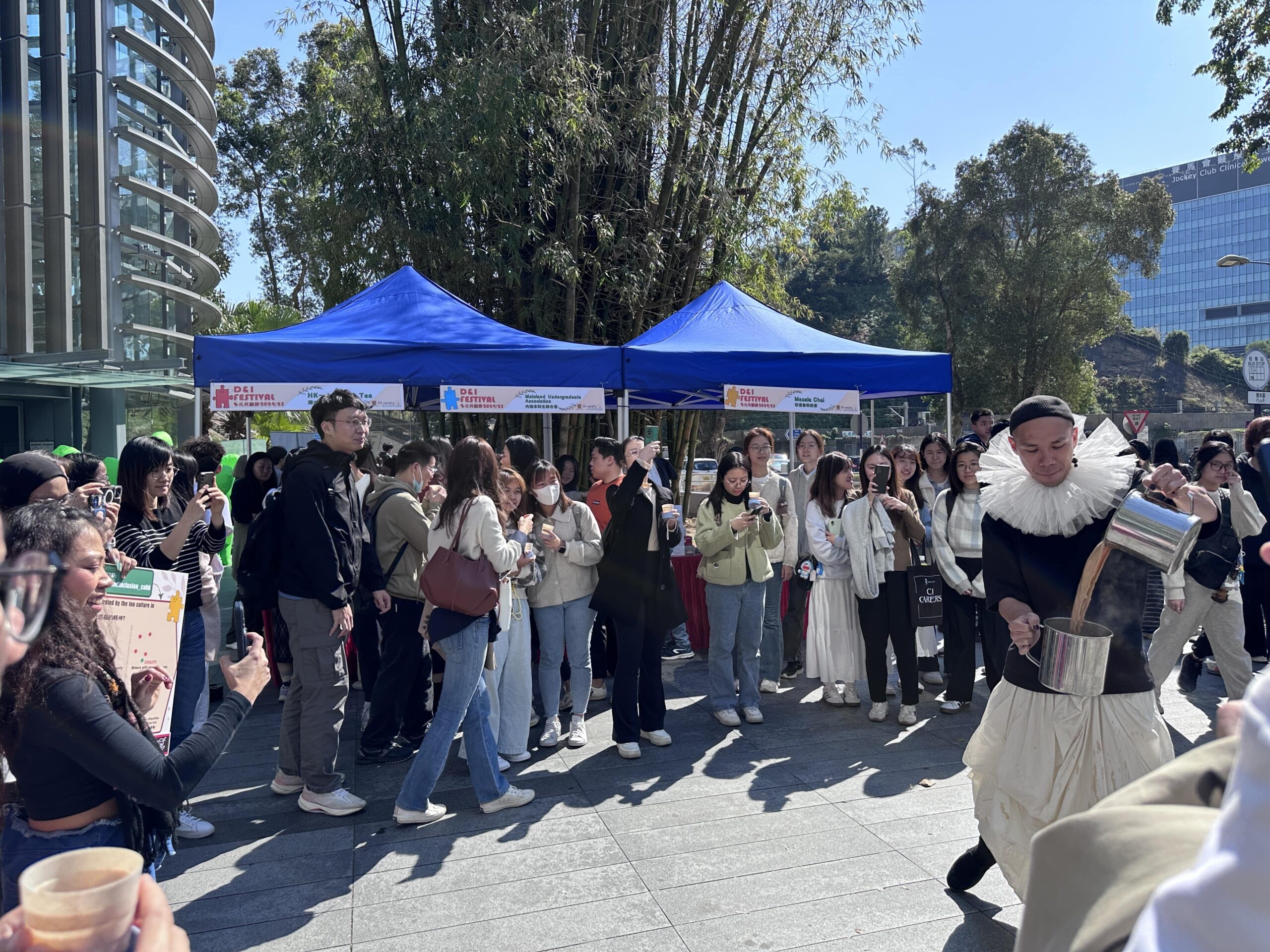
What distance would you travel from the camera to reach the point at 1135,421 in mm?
11797

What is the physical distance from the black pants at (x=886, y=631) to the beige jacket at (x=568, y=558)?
1758 mm

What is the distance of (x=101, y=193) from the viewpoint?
15797mm

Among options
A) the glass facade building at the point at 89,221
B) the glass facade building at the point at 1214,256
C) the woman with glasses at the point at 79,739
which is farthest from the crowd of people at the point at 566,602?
the glass facade building at the point at 1214,256

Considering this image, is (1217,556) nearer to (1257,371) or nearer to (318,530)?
(318,530)

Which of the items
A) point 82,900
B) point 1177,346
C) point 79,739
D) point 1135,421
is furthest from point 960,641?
point 1177,346

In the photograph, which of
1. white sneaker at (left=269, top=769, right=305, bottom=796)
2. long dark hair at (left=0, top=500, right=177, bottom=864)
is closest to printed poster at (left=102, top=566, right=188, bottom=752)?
long dark hair at (left=0, top=500, right=177, bottom=864)

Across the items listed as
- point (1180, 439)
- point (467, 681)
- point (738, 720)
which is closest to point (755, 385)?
point (738, 720)

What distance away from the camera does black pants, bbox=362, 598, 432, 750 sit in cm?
494

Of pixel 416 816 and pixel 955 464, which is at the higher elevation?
pixel 955 464

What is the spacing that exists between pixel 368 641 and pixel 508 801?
1775mm

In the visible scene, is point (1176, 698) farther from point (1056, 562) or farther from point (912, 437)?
point (912, 437)

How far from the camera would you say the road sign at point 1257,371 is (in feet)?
46.9

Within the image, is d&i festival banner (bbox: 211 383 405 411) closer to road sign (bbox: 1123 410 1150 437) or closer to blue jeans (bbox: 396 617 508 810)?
blue jeans (bbox: 396 617 508 810)

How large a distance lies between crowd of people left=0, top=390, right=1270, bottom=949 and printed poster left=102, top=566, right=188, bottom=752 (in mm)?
207
